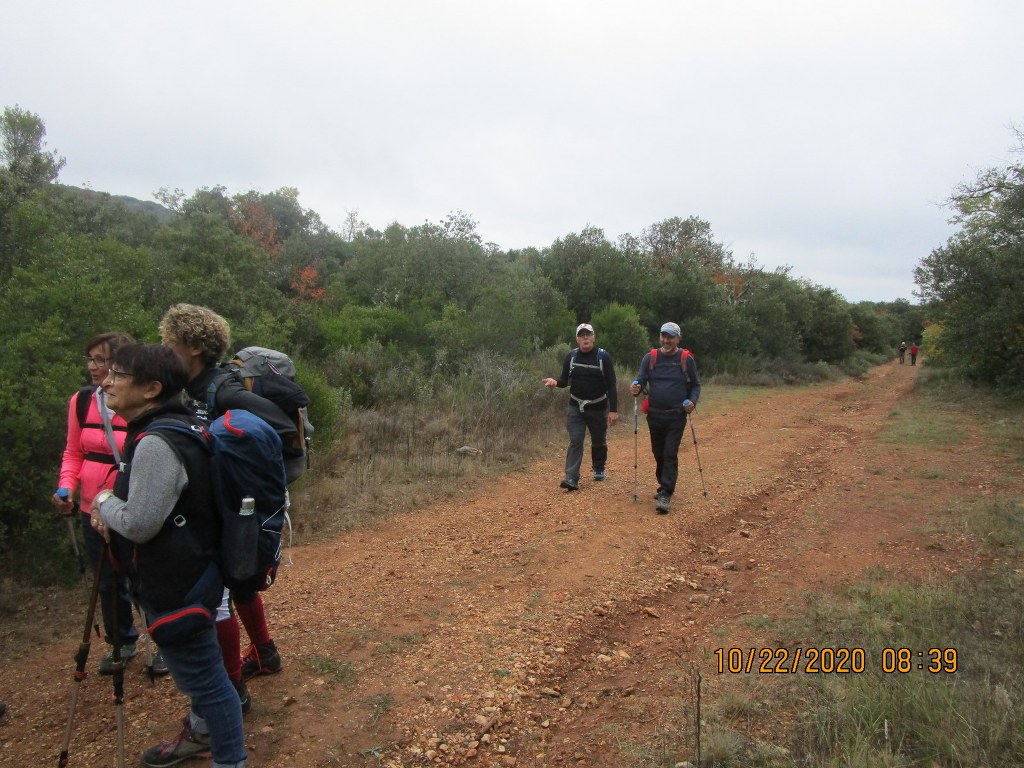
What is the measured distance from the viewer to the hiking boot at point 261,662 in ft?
11.7

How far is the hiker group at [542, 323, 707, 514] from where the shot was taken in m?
6.82

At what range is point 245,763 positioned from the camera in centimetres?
287

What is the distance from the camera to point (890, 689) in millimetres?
3016

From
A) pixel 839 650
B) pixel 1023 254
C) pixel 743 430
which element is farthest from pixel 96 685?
pixel 1023 254

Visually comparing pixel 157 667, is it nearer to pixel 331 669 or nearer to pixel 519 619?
pixel 331 669

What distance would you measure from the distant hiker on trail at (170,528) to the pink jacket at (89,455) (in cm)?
116

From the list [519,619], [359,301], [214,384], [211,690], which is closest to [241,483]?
[214,384]

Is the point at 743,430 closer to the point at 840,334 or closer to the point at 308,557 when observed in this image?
the point at 308,557

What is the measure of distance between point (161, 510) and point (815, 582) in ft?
14.7

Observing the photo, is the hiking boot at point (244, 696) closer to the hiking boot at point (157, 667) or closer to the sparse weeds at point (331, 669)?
the sparse weeds at point (331, 669)
